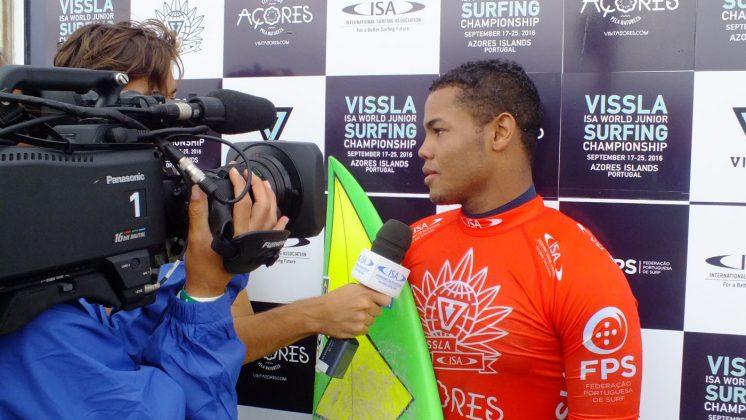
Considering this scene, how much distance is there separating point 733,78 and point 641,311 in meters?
0.60

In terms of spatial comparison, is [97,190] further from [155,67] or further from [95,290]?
[155,67]

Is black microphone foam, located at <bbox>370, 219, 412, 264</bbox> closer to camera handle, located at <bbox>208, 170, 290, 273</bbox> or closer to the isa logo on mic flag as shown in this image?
the isa logo on mic flag

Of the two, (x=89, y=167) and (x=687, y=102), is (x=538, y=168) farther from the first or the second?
(x=89, y=167)

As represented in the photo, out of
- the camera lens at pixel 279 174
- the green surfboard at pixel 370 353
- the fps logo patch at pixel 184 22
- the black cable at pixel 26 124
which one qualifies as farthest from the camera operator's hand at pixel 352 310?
the fps logo patch at pixel 184 22

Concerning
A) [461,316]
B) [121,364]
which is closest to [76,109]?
[121,364]

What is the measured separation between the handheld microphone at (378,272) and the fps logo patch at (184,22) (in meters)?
1.01

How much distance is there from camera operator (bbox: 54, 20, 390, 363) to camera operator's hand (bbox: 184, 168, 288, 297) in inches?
14.9

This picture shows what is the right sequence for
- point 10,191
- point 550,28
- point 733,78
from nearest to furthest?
point 10,191
point 733,78
point 550,28

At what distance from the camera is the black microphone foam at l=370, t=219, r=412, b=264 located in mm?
1302

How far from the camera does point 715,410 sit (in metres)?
1.50

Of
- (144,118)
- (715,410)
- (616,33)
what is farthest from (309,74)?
(715,410)

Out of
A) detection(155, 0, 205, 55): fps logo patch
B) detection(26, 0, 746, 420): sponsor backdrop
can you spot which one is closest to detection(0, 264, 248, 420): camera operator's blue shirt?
detection(26, 0, 746, 420): sponsor backdrop

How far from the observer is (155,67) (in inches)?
54.0

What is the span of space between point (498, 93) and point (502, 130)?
0.09 m
